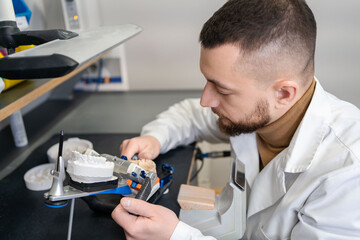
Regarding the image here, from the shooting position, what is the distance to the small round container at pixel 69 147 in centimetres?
121

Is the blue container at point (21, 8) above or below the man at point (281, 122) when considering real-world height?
above

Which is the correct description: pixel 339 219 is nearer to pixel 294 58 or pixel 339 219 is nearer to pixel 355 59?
pixel 294 58

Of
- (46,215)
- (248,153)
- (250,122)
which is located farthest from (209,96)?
(46,215)

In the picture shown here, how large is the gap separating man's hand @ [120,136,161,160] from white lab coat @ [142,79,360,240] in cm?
5

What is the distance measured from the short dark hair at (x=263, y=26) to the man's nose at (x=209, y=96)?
0.41 ft

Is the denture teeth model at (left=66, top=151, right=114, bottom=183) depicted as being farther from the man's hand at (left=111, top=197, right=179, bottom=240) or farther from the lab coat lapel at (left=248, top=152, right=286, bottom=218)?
the lab coat lapel at (left=248, top=152, right=286, bottom=218)

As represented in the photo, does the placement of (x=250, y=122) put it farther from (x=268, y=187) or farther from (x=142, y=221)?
(x=142, y=221)

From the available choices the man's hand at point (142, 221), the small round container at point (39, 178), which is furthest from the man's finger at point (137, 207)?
the small round container at point (39, 178)

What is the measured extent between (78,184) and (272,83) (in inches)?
22.3

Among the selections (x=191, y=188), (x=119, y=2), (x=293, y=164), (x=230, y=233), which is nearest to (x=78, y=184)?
(x=191, y=188)

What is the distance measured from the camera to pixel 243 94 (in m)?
0.91

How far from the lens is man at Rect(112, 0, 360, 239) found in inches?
31.7

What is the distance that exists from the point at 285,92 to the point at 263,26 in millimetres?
197

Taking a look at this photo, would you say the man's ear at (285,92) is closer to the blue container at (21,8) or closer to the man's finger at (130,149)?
the man's finger at (130,149)
